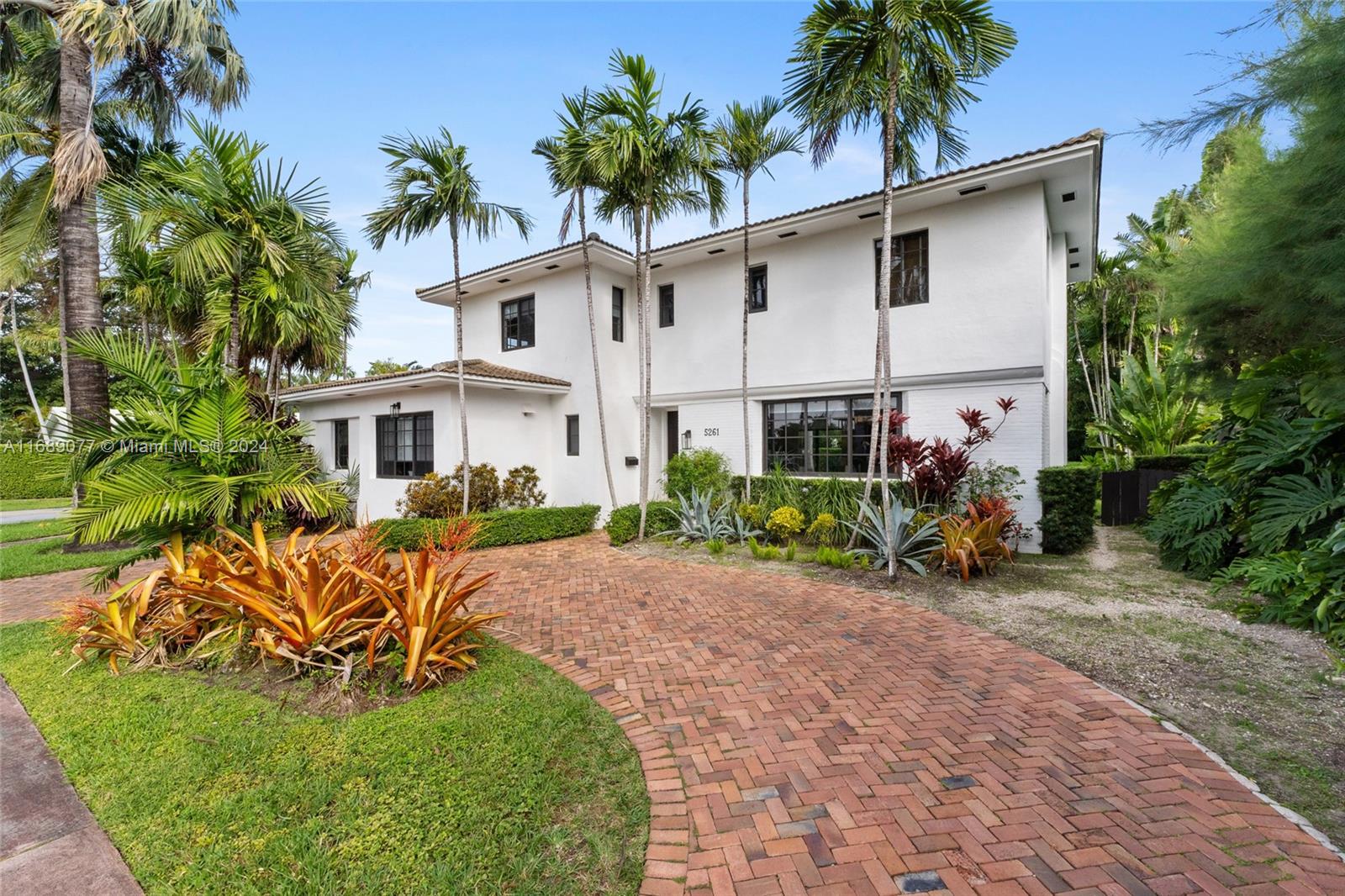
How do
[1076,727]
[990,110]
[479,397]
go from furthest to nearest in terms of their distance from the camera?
[479,397], [990,110], [1076,727]

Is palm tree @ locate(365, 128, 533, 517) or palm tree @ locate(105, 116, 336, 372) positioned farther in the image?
palm tree @ locate(365, 128, 533, 517)

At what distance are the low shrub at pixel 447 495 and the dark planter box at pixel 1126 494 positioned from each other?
1497 cm

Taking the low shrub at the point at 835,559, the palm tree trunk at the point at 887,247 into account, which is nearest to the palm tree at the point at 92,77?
the palm tree trunk at the point at 887,247

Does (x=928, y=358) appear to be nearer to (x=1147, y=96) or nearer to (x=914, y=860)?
(x=1147, y=96)

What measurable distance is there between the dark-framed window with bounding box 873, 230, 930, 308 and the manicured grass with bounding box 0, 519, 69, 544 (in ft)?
61.3

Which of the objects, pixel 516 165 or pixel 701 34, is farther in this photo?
pixel 516 165

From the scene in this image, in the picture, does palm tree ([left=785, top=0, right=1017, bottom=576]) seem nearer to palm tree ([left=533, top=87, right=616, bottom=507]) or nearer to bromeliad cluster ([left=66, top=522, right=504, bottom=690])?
palm tree ([left=533, top=87, right=616, bottom=507])

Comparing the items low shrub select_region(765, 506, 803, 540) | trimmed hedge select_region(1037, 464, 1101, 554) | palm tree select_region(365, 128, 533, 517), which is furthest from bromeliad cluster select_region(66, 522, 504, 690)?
trimmed hedge select_region(1037, 464, 1101, 554)

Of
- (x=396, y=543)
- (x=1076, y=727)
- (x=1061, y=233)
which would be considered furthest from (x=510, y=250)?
(x=1076, y=727)

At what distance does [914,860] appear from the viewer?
96.9 inches

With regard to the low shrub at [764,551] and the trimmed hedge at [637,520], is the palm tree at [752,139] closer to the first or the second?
the trimmed hedge at [637,520]

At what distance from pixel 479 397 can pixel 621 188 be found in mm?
5570

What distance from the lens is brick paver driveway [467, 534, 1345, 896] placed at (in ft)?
7.89

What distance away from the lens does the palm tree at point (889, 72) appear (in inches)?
268
